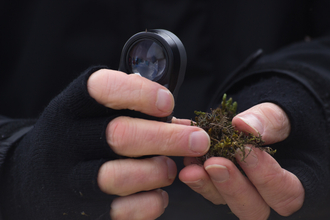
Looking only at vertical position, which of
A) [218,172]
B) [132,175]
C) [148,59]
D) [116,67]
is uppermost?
[148,59]

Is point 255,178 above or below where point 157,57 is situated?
below

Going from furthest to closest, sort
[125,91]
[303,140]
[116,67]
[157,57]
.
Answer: [116,67]
[303,140]
[157,57]
[125,91]

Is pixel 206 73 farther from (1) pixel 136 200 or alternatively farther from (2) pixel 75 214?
(2) pixel 75 214

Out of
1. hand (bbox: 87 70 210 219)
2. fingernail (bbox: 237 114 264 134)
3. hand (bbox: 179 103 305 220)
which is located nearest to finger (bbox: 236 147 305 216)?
hand (bbox: 179 103 305 220)

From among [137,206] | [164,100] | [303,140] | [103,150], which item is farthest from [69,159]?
[303,140]

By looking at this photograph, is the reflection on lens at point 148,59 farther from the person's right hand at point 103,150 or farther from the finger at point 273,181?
the finger at point 273,181

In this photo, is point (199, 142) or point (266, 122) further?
point (266, 122)

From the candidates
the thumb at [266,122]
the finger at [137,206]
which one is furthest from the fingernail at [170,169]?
the thumb at [266,122]

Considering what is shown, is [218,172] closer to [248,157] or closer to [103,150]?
[248,157]
